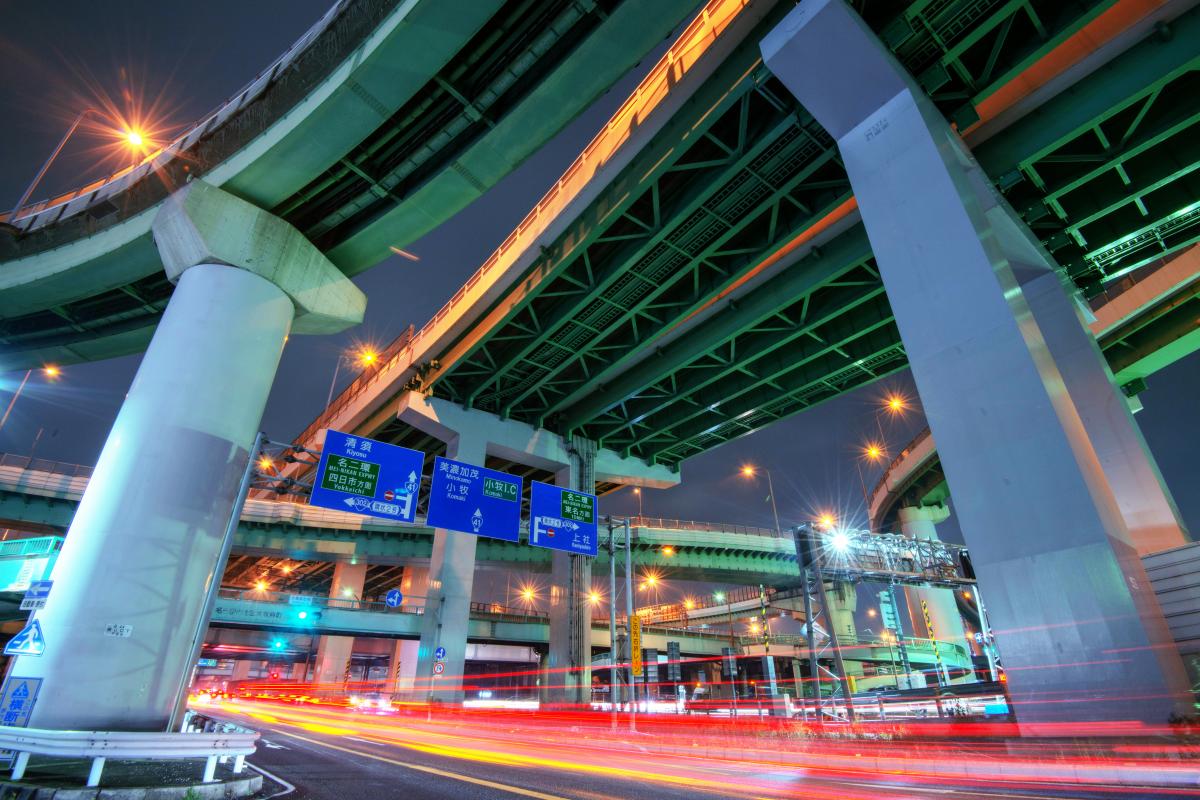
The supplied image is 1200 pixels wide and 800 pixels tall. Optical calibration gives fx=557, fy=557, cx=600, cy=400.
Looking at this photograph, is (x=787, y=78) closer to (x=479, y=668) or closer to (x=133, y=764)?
(x=133, y=764)

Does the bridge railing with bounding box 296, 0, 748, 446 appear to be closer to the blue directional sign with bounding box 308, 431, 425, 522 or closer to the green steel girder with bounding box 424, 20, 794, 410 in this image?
the green steel girder with bounding box 424, 20, 794, 410

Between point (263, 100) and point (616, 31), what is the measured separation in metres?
8.52

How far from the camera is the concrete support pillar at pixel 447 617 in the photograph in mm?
23812

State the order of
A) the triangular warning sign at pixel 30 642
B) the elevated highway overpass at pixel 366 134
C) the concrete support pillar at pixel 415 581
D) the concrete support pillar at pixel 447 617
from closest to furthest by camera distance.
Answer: the triangular warning sign at pixel 30 642
the elevated highway overpass at pixel 366 134
the concrete support pillar at pixel 447 617
the concrete support pillar at pixel 415 581

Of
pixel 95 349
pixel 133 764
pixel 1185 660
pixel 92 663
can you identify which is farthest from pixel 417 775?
pixel 95 349

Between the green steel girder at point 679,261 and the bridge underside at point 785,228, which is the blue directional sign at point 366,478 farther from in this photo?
the green steel girder at point 679,261

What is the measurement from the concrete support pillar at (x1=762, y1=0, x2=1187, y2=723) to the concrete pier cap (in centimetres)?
1251

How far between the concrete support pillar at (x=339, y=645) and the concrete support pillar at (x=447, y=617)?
1904cm

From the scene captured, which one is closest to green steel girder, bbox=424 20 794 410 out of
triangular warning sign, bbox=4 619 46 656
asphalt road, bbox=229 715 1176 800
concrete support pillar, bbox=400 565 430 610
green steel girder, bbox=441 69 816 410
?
green steel girder, bbox=441 69 816 410

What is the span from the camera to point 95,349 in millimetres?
19562

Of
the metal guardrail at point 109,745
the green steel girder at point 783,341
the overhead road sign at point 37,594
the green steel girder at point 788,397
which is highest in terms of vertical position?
the green steel girder at point 783,341

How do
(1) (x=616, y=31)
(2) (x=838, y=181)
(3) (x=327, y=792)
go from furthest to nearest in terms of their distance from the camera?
(2) (x=838, y=181)
(1) (x=616, y=31)
(3) (x=327, y=792)

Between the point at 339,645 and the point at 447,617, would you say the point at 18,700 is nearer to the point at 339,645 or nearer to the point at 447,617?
the point at 447,617

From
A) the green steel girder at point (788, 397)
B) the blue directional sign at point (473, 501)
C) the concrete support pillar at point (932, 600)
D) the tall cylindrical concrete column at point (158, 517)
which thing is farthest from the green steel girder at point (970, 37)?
the concrete support pillar at point (932, 600)
